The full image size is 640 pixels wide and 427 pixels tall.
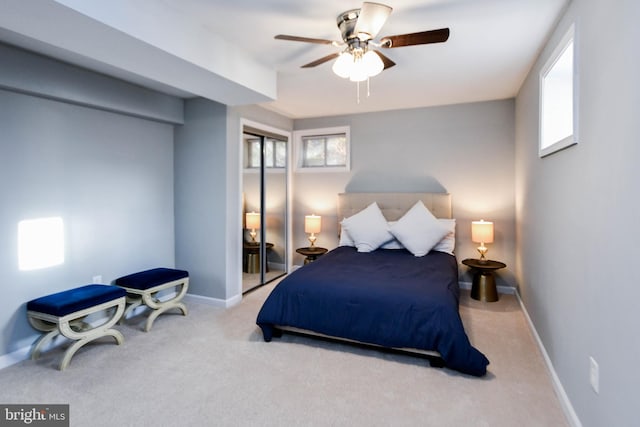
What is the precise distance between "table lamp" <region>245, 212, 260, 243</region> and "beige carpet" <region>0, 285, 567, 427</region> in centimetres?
152

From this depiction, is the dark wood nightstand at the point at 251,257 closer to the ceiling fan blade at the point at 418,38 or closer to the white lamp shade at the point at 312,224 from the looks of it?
the white lamp shade at the point at 312,224

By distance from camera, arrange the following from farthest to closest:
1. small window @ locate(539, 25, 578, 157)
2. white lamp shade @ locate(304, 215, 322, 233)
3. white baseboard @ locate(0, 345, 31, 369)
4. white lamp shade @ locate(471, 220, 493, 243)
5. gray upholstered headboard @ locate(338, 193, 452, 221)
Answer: white lamp shade @ locate(304, 215, 322, 233) → gray upholstered headboard @ locate(338, 193, 452, 221) → white lamp shade @ locate(471, 220, 493, 243) → white baseboard @ locate(0, 345, 31, 369) → small window @ locate(539, 25, 578, 157)

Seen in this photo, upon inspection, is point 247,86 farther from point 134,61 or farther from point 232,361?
point 232,361

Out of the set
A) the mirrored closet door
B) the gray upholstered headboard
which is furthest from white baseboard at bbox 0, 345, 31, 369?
the gray upholstered headboard

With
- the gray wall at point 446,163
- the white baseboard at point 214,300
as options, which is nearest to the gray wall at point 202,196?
the white baseboard at point 214,300

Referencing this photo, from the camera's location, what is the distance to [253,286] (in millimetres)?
4535

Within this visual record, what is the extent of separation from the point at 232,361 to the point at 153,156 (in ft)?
8.19

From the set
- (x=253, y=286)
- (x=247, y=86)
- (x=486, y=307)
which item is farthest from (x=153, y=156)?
(x=486, y=307)

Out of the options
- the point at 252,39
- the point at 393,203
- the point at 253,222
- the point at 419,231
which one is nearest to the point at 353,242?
the point at 393,203

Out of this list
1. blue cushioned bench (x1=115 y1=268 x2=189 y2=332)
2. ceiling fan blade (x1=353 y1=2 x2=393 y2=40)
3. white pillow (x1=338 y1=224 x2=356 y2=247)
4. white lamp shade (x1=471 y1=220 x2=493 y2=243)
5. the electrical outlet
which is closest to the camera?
the electrical outlet

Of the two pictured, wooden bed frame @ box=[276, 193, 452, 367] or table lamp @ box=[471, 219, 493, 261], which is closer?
table lamp @ box=[471, 219, 493, 261]

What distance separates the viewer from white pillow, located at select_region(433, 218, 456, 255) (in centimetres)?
425

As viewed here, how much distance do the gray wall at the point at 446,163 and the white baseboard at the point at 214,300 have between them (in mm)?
1743

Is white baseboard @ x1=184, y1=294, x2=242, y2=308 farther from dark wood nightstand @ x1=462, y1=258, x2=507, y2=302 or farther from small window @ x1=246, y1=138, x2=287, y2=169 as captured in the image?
dark wood nightstand @ x1=462, y1=258, x2=507, y2=302
